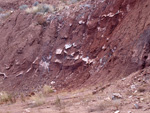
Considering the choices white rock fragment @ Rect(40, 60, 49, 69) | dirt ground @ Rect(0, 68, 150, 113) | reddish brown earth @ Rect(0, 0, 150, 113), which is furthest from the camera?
white rock fragment @ Rect(40, 60, 49, 69)

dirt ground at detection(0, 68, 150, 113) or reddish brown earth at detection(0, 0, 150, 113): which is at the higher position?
reddish brown earth at detection(0, 0, 150, 113)

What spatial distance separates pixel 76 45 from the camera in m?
12.6

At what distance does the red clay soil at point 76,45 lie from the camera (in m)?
9.68

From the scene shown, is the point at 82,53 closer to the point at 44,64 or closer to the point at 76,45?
the point at 76,45

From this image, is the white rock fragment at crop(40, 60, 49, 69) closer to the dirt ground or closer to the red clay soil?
the red clay soil

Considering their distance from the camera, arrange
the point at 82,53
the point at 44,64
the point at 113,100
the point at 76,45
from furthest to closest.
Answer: the point at 44,64
the point at 76,45
the point at 82,53
the point at 113,100

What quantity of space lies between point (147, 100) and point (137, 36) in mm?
3905

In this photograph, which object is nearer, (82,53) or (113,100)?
(113,100)

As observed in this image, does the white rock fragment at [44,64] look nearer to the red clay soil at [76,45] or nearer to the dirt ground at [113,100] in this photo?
the red clay soil at [76,45]

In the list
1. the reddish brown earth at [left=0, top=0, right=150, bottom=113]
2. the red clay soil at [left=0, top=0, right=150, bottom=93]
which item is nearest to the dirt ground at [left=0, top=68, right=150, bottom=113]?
the reddish brown earth at [left=0, top=0, right=150, bottom=113]

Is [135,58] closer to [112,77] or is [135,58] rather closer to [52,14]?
[112,77]

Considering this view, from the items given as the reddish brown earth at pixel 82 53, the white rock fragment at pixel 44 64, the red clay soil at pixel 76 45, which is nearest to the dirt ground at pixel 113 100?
the reddish brown earth at pixel 82 53

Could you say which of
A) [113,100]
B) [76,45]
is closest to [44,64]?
[76,45]

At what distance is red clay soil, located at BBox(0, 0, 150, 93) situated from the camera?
9.68 metres
